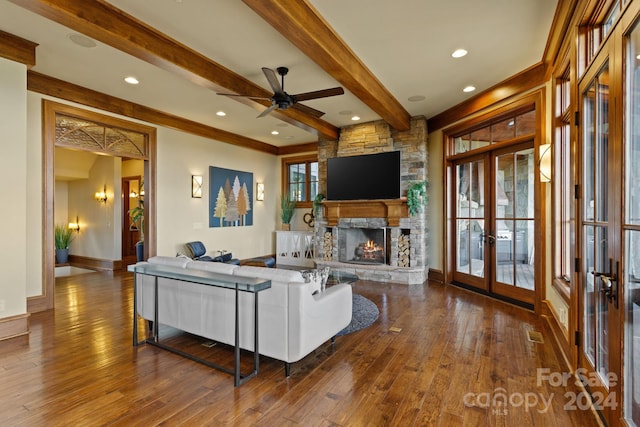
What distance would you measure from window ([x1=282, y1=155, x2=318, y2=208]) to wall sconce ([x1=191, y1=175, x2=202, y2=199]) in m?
2.57

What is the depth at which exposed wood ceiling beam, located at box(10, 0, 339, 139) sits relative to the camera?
2.68 meters

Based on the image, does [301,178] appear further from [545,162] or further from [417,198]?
[545,162]

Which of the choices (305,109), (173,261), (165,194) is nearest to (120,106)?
(165,194)

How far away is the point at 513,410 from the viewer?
2.19 meters

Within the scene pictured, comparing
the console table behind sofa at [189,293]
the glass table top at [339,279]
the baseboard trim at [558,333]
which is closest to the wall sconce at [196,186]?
the console table behind sofa at [189,293]

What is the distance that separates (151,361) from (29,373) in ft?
2.98

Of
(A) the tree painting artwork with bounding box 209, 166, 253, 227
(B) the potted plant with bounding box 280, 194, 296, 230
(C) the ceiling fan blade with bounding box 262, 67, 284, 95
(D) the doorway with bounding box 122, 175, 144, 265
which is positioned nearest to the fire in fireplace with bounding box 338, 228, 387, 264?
(B) the potted plant with bounding box 280, 194, 296, 230

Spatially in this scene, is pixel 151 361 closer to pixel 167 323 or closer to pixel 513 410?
pixel 167 323

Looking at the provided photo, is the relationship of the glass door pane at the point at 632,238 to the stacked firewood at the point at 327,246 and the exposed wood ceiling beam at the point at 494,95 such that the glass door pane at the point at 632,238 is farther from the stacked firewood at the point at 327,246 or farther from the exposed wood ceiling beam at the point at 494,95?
the stacked firewood at the point at 327,246

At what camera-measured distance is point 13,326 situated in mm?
3404

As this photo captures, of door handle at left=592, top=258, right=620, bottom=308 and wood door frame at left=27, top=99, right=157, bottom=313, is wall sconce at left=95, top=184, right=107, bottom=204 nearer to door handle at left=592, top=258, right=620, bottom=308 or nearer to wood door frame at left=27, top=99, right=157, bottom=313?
wood door frame at left=27, top=99, right=157, bottom=313

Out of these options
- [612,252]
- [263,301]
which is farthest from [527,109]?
Answer: [263,301]

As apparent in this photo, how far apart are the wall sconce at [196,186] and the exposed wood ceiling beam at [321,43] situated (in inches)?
161

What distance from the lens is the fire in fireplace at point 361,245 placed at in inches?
265
